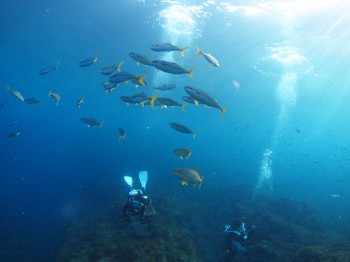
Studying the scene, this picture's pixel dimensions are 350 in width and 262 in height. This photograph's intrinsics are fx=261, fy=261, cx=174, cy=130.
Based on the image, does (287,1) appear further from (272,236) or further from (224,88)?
(224,88)

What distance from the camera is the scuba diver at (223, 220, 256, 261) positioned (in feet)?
28.3

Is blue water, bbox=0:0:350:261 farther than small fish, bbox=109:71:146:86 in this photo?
Yes

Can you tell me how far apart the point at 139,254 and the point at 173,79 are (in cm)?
3400

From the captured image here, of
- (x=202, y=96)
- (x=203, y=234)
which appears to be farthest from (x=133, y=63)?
(x=202, y=96)

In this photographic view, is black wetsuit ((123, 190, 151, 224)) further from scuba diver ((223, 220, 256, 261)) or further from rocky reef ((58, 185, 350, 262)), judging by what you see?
scuba diver ((223, 220, 256, 261))

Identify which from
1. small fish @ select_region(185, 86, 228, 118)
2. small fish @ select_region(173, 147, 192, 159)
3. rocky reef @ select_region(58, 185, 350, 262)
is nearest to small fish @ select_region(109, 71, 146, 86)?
small fish @ select_region(185, 86, 228, 118)

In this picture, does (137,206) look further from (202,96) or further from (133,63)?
(133,63)

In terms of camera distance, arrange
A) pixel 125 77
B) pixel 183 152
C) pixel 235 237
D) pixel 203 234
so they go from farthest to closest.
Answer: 1. pixel 203 234
2. pixel 235 237
3. pixel 183 152
4. pixel 125 77

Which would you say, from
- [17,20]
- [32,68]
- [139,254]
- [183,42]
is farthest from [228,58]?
[32,68]

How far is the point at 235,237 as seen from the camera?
28.8 ft

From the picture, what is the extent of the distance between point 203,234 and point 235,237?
6058mm

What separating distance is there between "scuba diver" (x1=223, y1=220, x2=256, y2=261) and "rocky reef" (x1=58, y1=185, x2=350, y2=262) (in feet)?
1.25

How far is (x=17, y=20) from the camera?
2445 centimetres

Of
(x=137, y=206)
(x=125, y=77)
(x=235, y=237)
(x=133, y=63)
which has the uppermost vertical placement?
(x=125, y=77)
